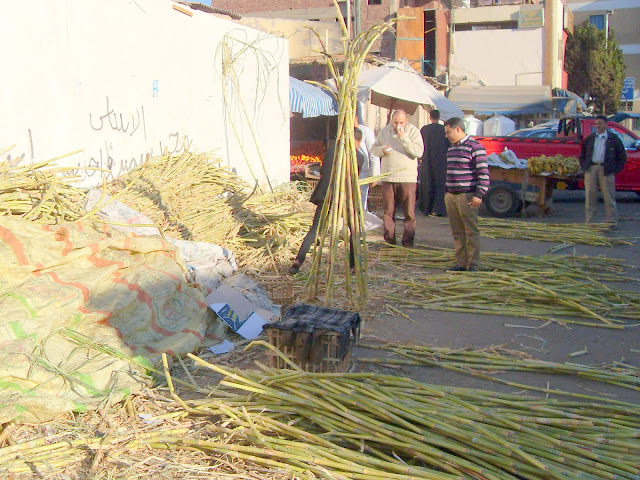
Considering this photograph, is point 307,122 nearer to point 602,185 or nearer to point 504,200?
point 504,200

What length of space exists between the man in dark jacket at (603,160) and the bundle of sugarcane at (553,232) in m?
0.57

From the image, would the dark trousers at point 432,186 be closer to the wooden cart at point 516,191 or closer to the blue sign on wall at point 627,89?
the wooden cart at point 516,191

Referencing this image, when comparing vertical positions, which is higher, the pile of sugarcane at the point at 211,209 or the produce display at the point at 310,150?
the produce display at the point at 310,150

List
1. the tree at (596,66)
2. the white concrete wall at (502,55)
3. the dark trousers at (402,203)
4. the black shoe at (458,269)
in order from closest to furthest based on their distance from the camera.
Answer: the black shoe at (458,269), the dark trousers at (402,203), the white concrete wall at (502,55), the tree at (596,66)

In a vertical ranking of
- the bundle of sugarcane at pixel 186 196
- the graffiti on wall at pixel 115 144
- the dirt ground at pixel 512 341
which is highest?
the graffiti on wall at pixel 115 144

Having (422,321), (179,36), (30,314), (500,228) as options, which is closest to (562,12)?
(500,228)

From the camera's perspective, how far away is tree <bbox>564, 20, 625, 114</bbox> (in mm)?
36750

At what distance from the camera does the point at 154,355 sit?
183 inches

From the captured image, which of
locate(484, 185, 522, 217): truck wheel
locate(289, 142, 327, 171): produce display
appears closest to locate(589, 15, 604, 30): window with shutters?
locate(289, 142, 327, 171): produce display

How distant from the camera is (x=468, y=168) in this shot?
7.22m

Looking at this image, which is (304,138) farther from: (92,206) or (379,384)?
(379,384)

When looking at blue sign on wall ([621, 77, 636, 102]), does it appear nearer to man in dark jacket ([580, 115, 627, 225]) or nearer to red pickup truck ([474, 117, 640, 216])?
red pickup truck ([474, 117, 640, 216])

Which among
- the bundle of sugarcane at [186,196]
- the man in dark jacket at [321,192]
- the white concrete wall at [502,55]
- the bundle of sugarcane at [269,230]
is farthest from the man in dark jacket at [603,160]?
the white concrete wall at [502,55]

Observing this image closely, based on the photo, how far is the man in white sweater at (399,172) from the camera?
8.26 meters
